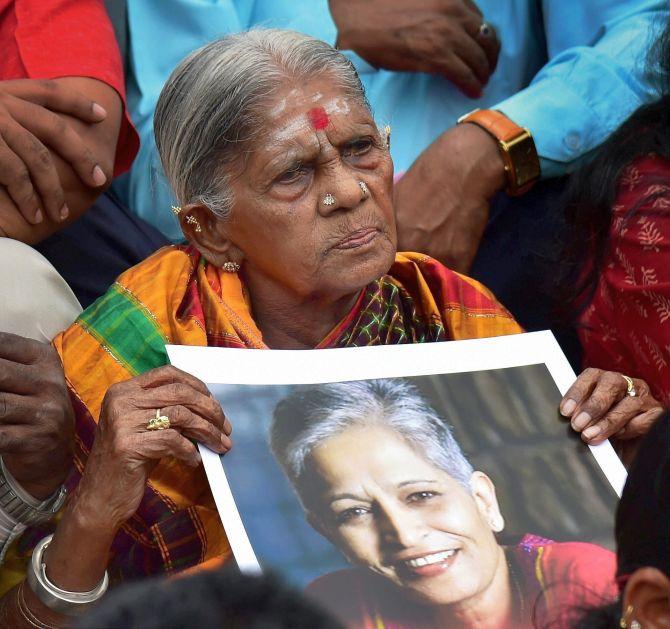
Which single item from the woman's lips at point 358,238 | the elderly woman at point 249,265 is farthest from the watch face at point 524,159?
the woman's lips at point 358,238

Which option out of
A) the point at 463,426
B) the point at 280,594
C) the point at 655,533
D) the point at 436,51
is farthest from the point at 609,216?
the point at 280,594

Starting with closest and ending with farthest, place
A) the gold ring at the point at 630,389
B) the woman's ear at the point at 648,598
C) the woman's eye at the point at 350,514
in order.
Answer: the woman's ear at the point at 648,598 < the woman's eye at the point at 350,514 < the gold ring at the point at 630,389

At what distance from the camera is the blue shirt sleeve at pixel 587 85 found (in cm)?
293

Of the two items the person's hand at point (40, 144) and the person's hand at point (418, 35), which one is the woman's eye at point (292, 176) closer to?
the person's hand at point (40, 144)

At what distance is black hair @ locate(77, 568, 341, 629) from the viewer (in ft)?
2.75

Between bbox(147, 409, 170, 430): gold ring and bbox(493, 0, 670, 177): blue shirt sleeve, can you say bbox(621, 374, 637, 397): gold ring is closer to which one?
bbox(147, 409, 170, 430): gold ring

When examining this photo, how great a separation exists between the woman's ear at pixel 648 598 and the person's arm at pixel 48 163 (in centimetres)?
138

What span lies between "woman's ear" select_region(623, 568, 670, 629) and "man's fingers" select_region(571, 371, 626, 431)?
0.60 meters

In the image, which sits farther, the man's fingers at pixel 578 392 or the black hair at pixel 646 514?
the man's fingers at pixel 578 392

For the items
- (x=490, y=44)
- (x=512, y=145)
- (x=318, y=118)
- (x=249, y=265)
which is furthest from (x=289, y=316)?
(x=490, y=44)

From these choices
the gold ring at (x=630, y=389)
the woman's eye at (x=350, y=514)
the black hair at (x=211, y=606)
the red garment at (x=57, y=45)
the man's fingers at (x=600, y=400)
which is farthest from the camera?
the red garment at (x=57, y=45)

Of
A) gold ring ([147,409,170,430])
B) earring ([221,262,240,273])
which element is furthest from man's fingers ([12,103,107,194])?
gold ring ([147,409,170,430])

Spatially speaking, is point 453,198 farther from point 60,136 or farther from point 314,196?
point 60,136

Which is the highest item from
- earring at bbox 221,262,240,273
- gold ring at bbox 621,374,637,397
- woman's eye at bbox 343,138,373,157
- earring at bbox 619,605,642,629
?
earring at bbox 619,605,642,629
